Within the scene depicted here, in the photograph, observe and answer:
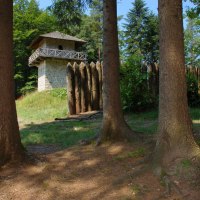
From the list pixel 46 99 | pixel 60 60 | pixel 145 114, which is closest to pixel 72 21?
pixel 145 114

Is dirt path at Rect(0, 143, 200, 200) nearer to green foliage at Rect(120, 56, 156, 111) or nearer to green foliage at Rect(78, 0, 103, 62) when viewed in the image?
green foliage at Rect(120, 56, 156, 111)

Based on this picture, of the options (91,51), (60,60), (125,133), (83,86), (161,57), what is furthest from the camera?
(91,51)

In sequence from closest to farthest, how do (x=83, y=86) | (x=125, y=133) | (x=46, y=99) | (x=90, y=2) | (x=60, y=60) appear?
(x=125, y=133) < (x=90, y=2) < (x=83, y=86) < (x=46, y=99) < (x=60, y=60)

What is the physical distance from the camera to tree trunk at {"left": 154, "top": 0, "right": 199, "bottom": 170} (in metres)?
5.50

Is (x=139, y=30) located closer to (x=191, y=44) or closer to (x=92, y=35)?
(x=92, y=35)

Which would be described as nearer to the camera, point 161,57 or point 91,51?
point 161,57

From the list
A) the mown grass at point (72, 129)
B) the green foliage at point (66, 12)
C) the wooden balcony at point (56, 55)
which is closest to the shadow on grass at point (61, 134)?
the mown grass at point (72, 129)

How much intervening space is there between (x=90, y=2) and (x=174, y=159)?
21.4 ft

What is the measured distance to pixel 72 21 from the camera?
11328 millimetres

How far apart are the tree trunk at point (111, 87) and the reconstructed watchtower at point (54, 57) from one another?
24.4m

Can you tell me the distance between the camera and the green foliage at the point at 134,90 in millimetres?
13422

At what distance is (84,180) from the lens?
18.5 ft

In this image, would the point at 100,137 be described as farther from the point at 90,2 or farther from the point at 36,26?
the point at 36,26

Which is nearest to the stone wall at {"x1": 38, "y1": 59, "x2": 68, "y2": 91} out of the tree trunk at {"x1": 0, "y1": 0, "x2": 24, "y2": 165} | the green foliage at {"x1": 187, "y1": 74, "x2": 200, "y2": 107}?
the green foliage at {"x1": 187, "y1": 74, "x2": 200, "y2": 107}
